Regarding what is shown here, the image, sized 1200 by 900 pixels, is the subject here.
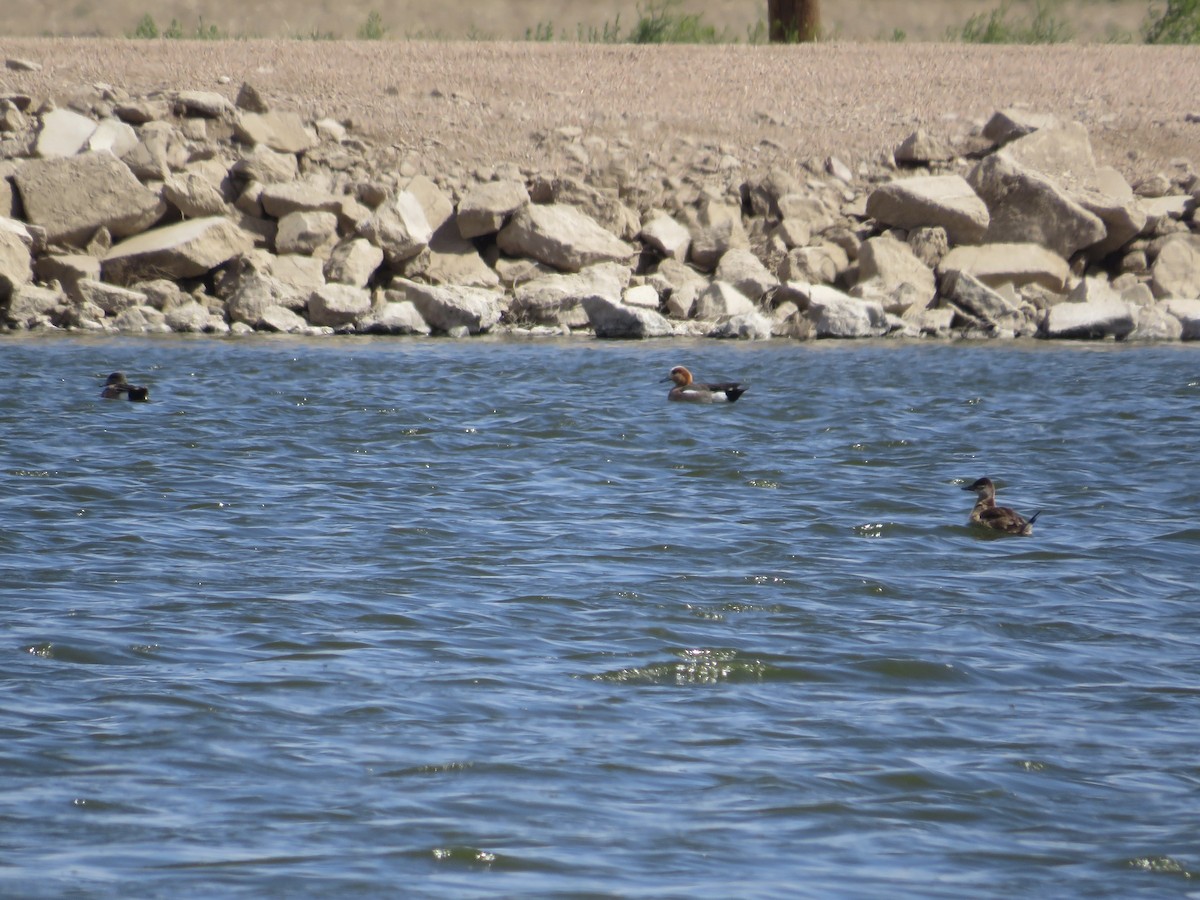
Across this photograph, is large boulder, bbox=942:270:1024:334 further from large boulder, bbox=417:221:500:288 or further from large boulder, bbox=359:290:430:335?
large boulder, bbox=359:290:430:335

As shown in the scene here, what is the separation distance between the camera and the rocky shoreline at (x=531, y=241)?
21.6 meters

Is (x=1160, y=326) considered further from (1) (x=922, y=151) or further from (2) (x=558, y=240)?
(2) (x=558, y=240)

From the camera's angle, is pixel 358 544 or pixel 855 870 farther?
pixel 358 544

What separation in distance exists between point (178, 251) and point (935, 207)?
35.4 ft

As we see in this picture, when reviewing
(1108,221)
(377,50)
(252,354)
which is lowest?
(252,354)

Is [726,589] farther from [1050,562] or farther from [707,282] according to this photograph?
[707,282]

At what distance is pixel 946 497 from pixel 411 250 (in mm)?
13232

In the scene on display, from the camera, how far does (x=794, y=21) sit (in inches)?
1352

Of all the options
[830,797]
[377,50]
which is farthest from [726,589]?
[377,50]

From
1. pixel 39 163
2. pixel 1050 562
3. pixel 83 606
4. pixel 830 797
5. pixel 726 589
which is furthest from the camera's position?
pixel 39 163

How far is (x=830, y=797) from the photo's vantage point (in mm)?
5016

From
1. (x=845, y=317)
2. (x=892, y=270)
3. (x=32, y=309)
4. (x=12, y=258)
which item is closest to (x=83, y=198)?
(x=12, y=258)

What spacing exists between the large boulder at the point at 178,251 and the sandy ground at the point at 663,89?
16.3 ft

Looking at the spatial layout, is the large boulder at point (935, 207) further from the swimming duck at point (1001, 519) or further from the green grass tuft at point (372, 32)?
the green grass tuft at point (372, 32)
